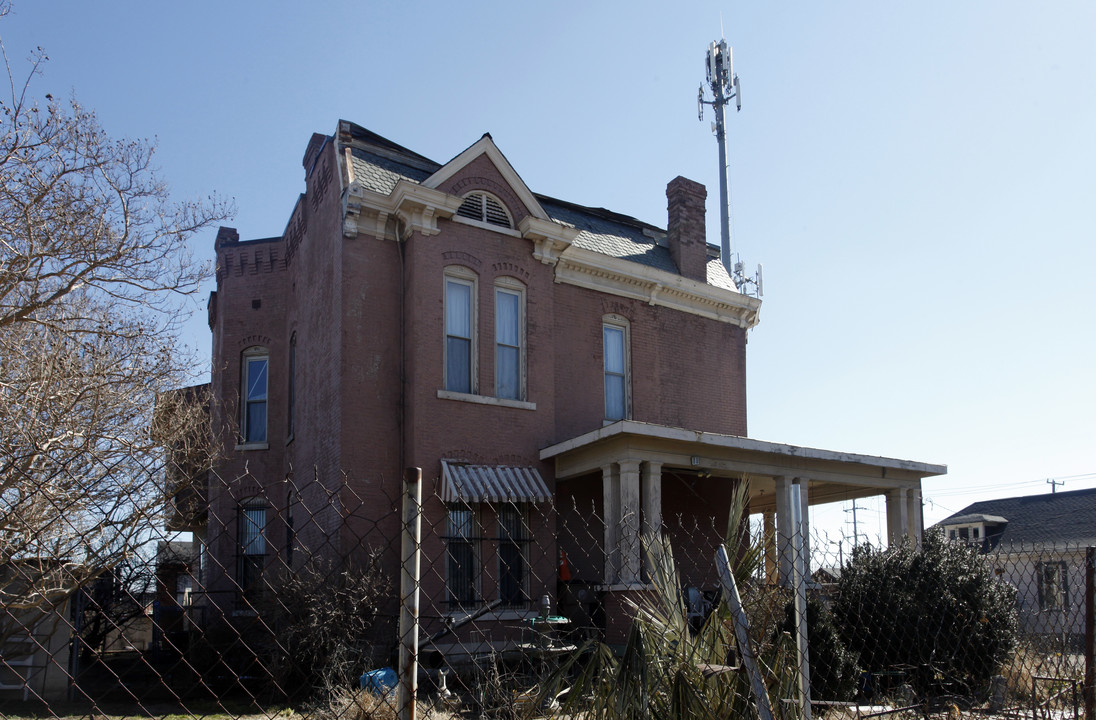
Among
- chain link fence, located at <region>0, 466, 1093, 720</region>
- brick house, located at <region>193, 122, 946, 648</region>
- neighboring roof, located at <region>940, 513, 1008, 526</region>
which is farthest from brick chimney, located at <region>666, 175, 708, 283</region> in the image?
neighboring roof, located at <region>940, 513, 1008, 526</region>

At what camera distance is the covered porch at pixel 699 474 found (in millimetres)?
14570

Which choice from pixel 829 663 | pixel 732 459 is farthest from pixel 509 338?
pixel 829 663

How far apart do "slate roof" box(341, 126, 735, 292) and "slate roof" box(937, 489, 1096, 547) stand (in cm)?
2206

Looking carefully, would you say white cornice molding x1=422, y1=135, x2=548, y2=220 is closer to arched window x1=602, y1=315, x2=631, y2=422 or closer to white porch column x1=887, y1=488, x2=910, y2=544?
arched window x1=602, y1=315, x2=631, y2=422

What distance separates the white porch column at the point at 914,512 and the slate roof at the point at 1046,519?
19367 millimetres

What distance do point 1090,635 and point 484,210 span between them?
1315 cm

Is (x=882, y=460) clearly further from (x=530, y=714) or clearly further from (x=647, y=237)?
(x=530, y=714)

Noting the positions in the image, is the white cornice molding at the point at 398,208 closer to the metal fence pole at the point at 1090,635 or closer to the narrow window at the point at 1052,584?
the narrow window at the point at 1052,584

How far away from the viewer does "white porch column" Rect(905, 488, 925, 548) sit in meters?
18.5

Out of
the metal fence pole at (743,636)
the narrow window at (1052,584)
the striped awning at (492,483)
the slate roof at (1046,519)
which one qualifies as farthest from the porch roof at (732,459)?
the slate roof at (1046,519)

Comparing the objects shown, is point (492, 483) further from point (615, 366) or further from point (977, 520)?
point (977, 520)

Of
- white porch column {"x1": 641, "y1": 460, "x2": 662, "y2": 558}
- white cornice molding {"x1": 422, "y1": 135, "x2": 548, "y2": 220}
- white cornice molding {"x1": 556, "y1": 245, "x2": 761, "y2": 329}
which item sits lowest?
white porch column {"x1": 641, "y1": 460, "x2": 662, "y2": 558}

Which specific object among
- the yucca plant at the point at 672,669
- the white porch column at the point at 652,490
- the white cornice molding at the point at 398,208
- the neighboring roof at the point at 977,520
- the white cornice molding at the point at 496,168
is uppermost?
the white cornice molding at the point at 496,168

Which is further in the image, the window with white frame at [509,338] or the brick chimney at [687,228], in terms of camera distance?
the brick chimney at [687,228]
